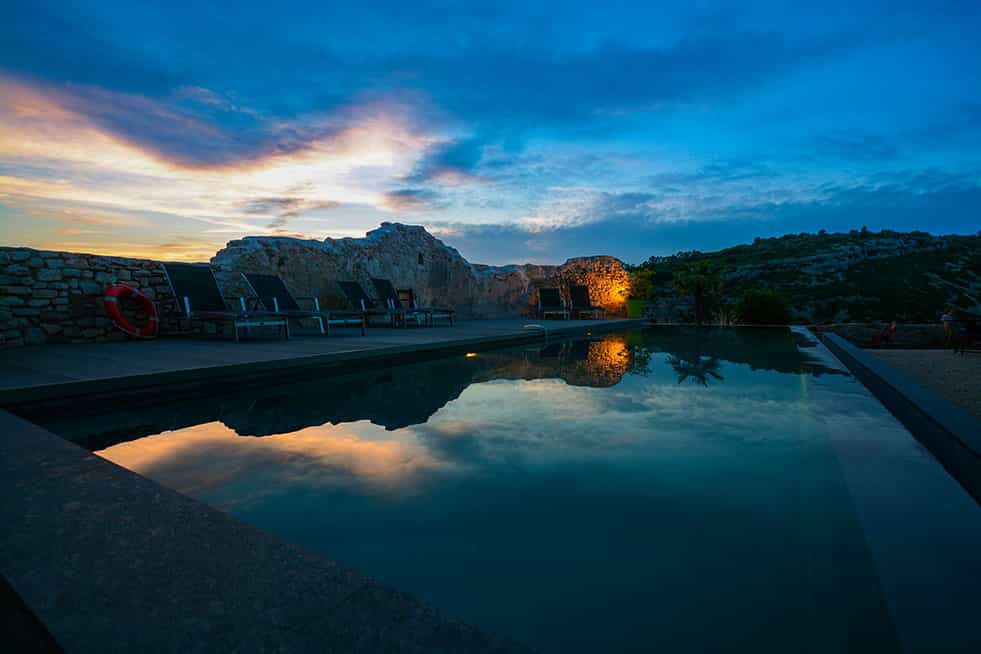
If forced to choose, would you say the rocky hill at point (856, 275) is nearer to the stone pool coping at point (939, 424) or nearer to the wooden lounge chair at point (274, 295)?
the wooden lounge chair at point (274, 295)

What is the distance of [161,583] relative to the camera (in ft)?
3.25

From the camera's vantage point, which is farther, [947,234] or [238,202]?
[947,234]

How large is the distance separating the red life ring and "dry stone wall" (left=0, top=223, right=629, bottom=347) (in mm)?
295

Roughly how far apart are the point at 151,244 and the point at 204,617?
42.6 ft

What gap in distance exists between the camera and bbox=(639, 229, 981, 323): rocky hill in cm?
1853

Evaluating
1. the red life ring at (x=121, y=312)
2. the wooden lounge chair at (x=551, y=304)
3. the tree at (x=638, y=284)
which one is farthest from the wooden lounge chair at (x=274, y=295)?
the tree at (x=638, y=284)

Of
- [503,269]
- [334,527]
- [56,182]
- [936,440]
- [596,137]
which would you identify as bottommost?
[334,527]

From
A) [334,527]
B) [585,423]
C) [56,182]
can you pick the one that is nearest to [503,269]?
[56,182]

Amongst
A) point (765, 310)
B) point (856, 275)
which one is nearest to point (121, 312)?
point (765, 310)

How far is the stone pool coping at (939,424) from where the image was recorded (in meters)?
1.90

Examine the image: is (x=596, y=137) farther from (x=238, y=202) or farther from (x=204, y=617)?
(x=204, y=617)

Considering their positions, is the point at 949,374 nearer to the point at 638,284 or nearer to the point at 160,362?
the point at 160,362

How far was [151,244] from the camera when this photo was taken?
36.6 feet

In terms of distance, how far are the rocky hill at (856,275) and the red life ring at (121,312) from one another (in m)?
13.0
